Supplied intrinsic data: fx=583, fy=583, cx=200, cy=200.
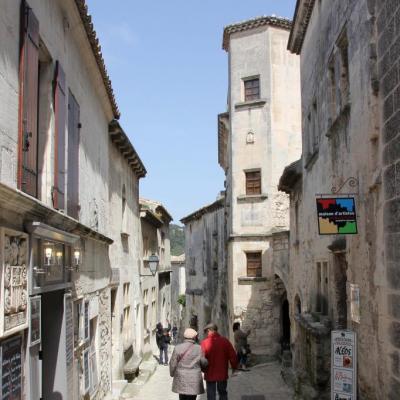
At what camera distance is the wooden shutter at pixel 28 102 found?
5898 mm

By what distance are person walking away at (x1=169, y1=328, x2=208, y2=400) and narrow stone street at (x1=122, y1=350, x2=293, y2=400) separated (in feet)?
15.9

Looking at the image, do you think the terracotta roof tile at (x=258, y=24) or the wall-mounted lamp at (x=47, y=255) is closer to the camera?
the wall-mounted lamp at (x=47, y=255)

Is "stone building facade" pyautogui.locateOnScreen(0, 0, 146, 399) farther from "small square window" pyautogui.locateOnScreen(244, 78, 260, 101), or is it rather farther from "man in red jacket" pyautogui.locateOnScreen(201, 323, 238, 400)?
"small square window" pyautogui.locateOnScreen(244, 78, 260, 101)

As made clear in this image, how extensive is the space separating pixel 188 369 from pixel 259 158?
14.6 m

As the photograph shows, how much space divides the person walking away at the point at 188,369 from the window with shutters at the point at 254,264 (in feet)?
44.8

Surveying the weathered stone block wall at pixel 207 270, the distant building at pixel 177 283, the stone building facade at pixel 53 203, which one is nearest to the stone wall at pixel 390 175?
the stone building facade at pixel 53 203

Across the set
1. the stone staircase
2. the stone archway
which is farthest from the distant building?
the stone staircase

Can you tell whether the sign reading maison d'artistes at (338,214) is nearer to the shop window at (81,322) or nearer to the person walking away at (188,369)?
the person walking away at (188,369)

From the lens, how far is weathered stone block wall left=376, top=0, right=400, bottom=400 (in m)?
6.16

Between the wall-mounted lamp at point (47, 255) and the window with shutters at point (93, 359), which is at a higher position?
the wall-mounted lamp at point (47, 255)

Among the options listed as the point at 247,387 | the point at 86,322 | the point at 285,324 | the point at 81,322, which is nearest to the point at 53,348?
the point at 81,322

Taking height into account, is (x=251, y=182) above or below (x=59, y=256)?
above

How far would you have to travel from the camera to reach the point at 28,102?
6234mm

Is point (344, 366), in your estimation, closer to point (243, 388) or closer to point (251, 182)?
point (243, 388)
